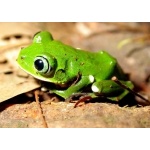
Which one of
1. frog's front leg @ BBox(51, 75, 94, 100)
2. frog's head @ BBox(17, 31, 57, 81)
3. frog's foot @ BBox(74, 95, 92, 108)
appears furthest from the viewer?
frog's front leg @ BBox(51, 75, 94, 100)

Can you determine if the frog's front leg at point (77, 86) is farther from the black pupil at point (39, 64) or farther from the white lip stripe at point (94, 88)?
the black pupil at point (39, 64)

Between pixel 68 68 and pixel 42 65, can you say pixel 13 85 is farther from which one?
pixel 68 68

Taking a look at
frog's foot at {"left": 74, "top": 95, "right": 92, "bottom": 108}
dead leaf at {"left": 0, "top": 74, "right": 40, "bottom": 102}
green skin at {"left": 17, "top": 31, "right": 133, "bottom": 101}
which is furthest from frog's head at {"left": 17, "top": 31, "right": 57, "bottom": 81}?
frog's foot at {"left": 74, "top": 95, "right": 92, "bottom": 108}

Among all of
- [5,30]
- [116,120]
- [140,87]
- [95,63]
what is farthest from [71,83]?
[5,30]

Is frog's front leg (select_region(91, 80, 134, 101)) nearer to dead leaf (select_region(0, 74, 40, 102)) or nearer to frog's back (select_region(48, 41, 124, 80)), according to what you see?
frog's back (select_region(48, 41, 124, 80))

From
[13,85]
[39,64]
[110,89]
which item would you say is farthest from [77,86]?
[13,85]

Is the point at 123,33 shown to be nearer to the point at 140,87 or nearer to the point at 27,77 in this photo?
the point at 140,87

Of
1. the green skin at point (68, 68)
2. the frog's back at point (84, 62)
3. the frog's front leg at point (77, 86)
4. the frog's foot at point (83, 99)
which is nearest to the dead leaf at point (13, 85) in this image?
the green skin at point (68, 68)
